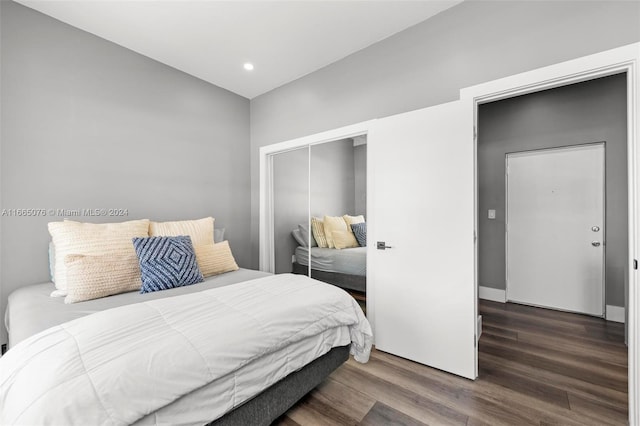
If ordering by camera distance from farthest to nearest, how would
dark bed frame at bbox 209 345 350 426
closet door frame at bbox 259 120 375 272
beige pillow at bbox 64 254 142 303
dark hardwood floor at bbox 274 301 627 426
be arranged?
1. closet door frame at bbox 259 120 375 272
2. beige pillow at bbox 64 254 142 303
3. dark hardwood floor at bbox 274 301 627 426
4. dark bed frame at bbox 209 345 350 426

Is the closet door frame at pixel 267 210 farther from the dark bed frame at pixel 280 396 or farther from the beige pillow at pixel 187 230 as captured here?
the dark bed frame at pixel 280 396

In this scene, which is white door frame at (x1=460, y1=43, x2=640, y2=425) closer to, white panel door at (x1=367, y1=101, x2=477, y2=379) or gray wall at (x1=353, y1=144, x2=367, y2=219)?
white panel door at (x1=367, y1=101, x2=477, y2=379)

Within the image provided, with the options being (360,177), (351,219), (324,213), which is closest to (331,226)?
(324,213)

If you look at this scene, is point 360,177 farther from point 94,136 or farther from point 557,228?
point 557,228

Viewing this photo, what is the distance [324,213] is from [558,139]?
2.96 meters

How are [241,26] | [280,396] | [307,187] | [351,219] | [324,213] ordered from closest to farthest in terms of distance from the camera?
[280,396], [241,26], [351,219], [324,213], [307,187]

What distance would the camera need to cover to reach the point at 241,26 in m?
2.41

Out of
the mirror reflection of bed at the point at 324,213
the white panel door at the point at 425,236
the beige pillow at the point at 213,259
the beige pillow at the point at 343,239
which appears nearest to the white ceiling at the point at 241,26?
the white panel door at the point at 425,236

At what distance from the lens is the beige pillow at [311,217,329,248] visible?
10.1 feet

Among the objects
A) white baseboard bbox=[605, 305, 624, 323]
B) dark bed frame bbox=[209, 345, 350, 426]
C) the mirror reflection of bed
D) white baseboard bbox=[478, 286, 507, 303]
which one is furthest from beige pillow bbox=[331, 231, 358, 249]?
white baseboard bbox=[605, 305, 624, 323]

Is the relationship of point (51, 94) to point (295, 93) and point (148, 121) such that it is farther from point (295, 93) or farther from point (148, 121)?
point (295, 93)

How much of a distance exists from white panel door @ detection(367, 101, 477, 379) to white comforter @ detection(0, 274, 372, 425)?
3.20ft

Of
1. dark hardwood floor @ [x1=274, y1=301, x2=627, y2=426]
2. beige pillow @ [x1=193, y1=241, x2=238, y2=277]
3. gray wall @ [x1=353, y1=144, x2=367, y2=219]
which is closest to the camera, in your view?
dark hardwood floor @ [x1=274, y1=301, x2=627, y2=426]

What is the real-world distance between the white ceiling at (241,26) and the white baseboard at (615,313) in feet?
11.6
